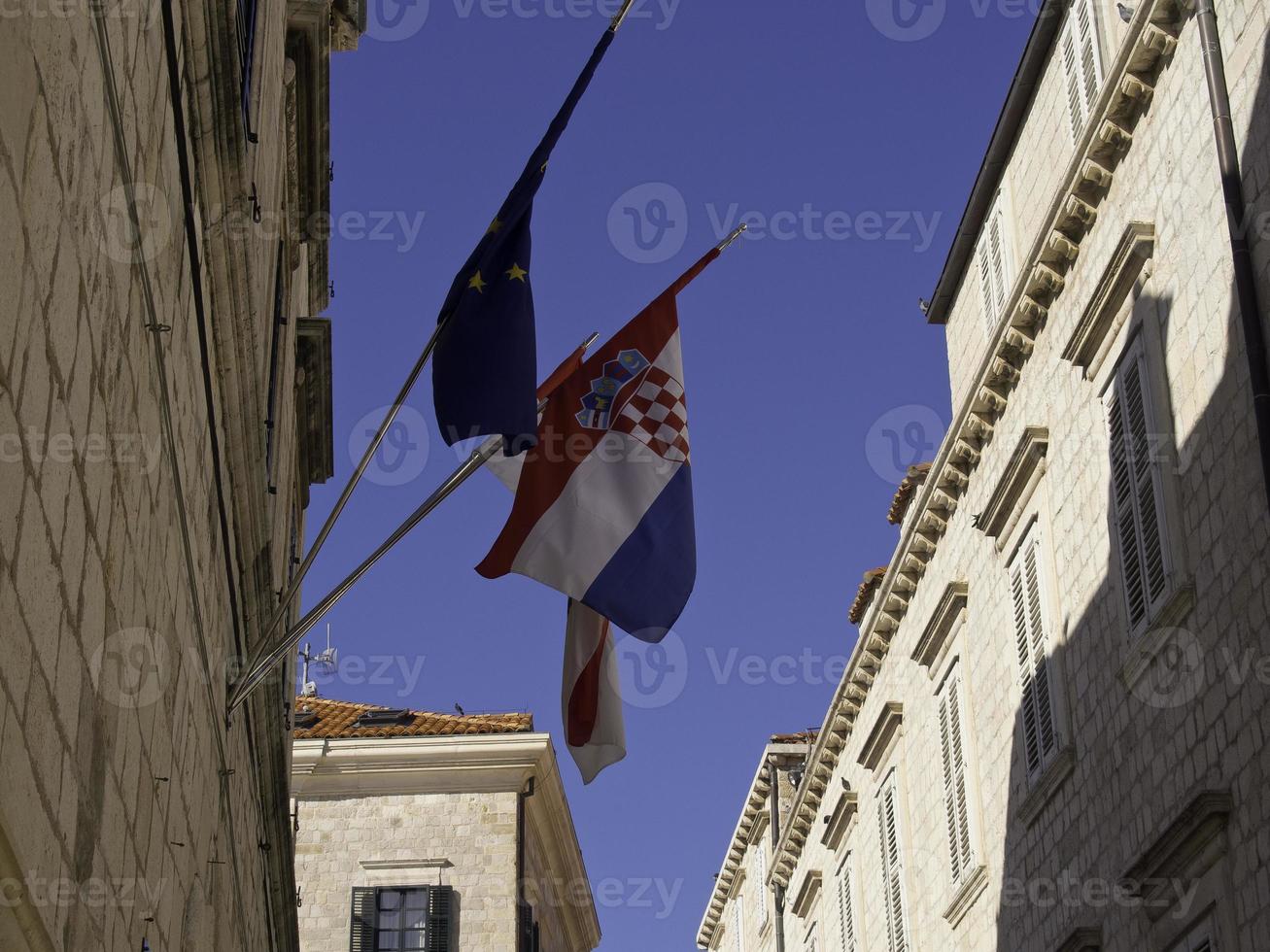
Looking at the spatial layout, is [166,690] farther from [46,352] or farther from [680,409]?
[680,409]

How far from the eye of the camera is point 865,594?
77.6 feet

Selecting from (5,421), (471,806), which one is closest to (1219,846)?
(5,421)

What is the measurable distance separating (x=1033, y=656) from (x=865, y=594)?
8.10 m

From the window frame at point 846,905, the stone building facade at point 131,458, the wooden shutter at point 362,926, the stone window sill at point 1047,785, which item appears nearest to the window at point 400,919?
the wooden shutter at point 362,926

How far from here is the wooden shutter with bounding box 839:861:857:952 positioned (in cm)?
2405

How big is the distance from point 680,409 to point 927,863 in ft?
34.0

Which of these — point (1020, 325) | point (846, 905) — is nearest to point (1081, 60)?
point (1020, 325)

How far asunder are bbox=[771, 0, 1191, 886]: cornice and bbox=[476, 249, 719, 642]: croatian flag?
465 centimetres

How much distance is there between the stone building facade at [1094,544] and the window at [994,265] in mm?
53

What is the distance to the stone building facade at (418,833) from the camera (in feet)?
103

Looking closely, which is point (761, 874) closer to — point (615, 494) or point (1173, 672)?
point (1173, 672)

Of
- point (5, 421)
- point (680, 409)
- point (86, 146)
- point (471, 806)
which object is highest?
point (471, 806)

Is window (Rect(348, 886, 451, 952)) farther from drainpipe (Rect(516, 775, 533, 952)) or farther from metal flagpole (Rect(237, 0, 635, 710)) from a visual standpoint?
metal flagpole (Rect(237, 0, 635, 710))

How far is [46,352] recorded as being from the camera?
4738 mm
